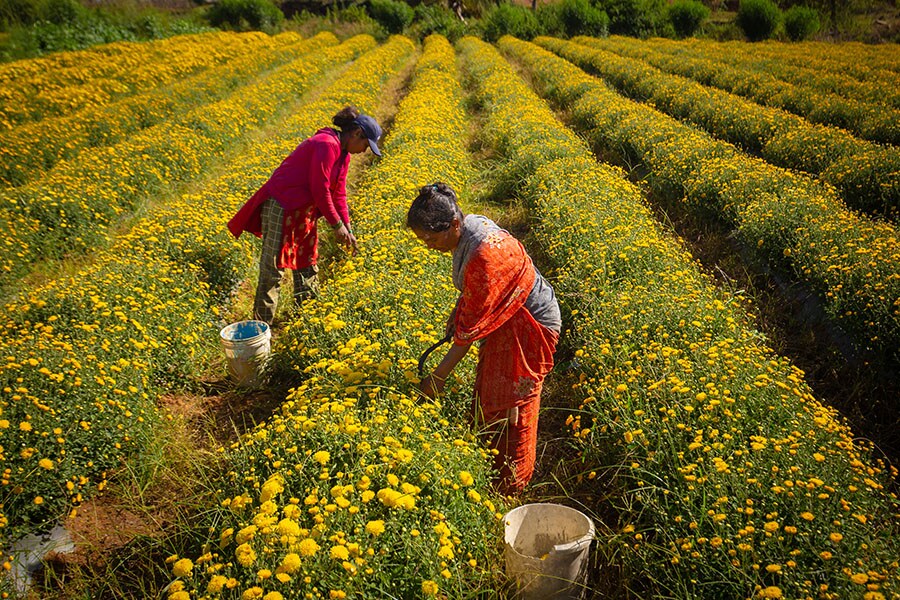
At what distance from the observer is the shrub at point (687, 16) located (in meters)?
34.5

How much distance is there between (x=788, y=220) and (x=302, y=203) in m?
4.93

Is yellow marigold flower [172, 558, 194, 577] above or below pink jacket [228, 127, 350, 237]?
below

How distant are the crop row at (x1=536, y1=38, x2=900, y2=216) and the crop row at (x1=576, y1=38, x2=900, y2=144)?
1.17m

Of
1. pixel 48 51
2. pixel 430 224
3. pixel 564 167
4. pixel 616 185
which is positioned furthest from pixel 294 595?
pixel 48 51

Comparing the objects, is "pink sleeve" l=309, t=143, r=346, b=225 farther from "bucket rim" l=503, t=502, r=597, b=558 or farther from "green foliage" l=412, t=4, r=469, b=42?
"green foliage" l=412, t=4, r=469, b=42

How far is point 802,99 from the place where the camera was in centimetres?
1230

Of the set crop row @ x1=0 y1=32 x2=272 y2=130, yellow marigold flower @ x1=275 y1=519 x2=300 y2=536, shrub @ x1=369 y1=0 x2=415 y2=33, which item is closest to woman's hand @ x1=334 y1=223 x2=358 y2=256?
yellow marigold flower @ x1=275 y1=519 x2=300 y2=536

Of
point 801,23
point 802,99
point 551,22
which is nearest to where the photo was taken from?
point 802,99

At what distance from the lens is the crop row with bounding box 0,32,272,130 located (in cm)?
1195

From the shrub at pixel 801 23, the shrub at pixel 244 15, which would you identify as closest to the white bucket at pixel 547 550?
the shrub at pixel 244 15

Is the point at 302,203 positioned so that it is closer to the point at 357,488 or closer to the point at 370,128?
the point at 370,128

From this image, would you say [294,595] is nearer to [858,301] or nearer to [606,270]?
[606,270]

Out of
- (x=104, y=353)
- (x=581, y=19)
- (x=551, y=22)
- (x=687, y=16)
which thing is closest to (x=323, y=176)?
(x=104, y=353)

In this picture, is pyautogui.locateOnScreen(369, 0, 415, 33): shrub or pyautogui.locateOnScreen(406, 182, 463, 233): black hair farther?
pyautogui.locateOnScreen(369, 0, 415, 33): shrub
